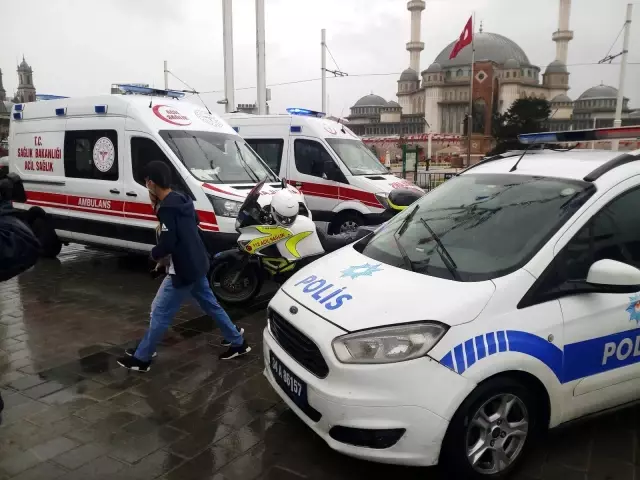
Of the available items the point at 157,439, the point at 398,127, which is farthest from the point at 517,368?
the point at 398,127

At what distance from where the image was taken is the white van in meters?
9.55

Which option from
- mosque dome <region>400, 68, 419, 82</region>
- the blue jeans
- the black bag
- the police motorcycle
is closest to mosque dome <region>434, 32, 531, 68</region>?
mosque dome <region>400, 68, 419, 82</region>

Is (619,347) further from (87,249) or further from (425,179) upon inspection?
(425,179)

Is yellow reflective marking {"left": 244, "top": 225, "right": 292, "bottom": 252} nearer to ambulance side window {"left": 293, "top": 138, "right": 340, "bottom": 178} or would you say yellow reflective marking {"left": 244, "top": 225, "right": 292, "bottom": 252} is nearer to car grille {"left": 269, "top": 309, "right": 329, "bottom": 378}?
car grille {"left": 269, "top": 309, "right": 329, "bottom": 378}

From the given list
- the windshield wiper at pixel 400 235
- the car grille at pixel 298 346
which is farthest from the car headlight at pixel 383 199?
the car grille at pixel 298 346

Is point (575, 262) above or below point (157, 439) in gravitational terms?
above

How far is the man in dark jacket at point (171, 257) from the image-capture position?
404 centimetres

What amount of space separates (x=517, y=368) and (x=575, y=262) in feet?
2.44

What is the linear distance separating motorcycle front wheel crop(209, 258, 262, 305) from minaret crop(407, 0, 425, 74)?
85626mm

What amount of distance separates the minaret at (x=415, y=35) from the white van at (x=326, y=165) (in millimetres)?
80676

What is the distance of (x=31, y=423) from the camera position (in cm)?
357

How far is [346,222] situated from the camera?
32.1 feet

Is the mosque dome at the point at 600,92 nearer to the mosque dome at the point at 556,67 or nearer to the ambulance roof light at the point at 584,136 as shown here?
the mosque dome at the point at 556,67

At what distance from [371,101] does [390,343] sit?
10525 cm
